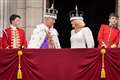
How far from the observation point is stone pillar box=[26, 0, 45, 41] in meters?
16.7

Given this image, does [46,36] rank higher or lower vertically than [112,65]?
higher

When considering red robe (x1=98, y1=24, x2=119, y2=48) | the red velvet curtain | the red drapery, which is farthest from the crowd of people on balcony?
the red velvet curtain

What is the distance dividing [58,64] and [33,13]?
4199mm

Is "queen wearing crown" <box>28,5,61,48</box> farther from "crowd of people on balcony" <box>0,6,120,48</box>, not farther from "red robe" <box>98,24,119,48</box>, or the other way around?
"red robe" <box>98,24,119,48</box>

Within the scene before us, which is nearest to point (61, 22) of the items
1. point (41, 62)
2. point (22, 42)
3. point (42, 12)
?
point (42, 12)

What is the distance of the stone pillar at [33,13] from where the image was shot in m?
16.7

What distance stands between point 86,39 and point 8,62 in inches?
71.9

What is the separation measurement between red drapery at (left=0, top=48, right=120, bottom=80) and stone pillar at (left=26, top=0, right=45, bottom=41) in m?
3.83

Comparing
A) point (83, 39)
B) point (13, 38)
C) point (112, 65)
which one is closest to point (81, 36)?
point (83, 39)

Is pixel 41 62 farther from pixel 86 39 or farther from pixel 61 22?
pixel 61 22

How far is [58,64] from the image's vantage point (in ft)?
41.9

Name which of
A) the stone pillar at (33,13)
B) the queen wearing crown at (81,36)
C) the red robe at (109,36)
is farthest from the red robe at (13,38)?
the stone pillar at (33,13)

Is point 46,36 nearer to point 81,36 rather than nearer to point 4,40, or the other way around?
point 81,36

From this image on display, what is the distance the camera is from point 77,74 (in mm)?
12711
